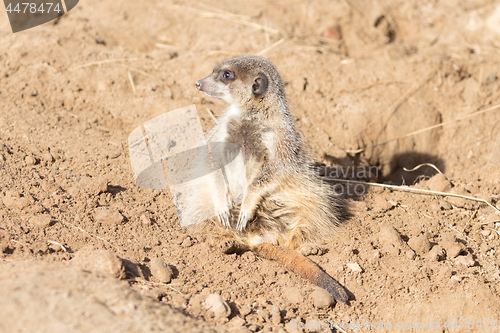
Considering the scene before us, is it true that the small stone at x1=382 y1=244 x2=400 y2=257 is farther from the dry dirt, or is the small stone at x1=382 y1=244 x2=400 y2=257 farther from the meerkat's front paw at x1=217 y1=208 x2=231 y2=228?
the meerkat's front paw at x1=217 y1=208 x2=231 y2=228

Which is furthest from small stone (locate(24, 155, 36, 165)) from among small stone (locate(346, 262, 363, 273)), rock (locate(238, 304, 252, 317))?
small stone (locate(346, 262, 363, 273))

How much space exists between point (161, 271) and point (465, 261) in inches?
71.9

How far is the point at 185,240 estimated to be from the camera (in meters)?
2.62

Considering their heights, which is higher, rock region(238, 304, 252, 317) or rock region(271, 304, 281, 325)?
rock region(238, 304, 252, 317)

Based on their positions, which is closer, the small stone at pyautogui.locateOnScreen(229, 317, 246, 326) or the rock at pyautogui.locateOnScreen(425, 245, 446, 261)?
the small stone at pyautogui.locateOnScreen(229, 317, 246, 326)

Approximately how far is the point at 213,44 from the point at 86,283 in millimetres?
3525

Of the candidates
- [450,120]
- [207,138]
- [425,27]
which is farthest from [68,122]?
[425,27]

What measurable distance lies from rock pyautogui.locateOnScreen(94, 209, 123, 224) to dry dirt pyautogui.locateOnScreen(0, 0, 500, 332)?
0.01 metres

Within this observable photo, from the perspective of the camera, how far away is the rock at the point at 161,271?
221 centimetres

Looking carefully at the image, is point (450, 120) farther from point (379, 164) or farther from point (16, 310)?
point (16, 310)

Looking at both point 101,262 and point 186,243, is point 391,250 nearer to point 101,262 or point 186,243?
point 186,243

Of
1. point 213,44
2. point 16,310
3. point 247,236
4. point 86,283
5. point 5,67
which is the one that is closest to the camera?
point 16,310

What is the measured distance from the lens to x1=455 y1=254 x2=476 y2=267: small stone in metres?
2.56

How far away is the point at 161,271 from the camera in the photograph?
87.1 inches
